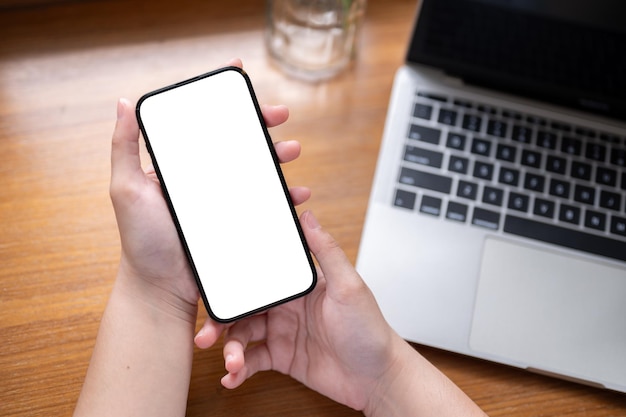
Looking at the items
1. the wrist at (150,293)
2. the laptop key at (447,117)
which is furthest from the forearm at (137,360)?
the laptop key at (447,117)

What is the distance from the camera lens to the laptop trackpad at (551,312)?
1.94 ft

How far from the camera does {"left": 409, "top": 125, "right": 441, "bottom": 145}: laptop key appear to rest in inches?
26.4

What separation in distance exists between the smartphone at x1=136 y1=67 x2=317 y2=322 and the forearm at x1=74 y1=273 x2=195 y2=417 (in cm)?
5

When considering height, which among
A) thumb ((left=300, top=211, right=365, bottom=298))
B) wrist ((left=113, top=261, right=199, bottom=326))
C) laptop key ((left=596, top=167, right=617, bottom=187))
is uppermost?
laptop key ((left=596, top=167, right=617, bottom=187))

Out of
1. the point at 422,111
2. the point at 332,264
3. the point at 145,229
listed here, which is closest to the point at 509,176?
the point at 422,111

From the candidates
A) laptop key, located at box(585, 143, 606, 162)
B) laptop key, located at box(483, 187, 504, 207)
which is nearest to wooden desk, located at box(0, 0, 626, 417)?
laptop key, located at box(483, 187, 504, 207)

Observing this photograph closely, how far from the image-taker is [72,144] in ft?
2.19

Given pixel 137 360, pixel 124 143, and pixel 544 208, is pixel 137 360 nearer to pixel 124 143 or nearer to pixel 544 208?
pixel 124 143

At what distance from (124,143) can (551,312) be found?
0.42m

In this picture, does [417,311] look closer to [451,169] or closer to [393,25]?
[451,169]

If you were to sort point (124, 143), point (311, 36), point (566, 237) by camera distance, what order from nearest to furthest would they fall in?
point (124, 143), point (566, 237), point (311, 36)

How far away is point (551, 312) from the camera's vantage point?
0.61 meters

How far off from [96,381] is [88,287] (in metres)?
0.11

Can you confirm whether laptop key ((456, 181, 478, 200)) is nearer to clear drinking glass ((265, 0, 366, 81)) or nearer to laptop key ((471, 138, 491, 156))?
laptop key ((471, 138, 491, 156))
